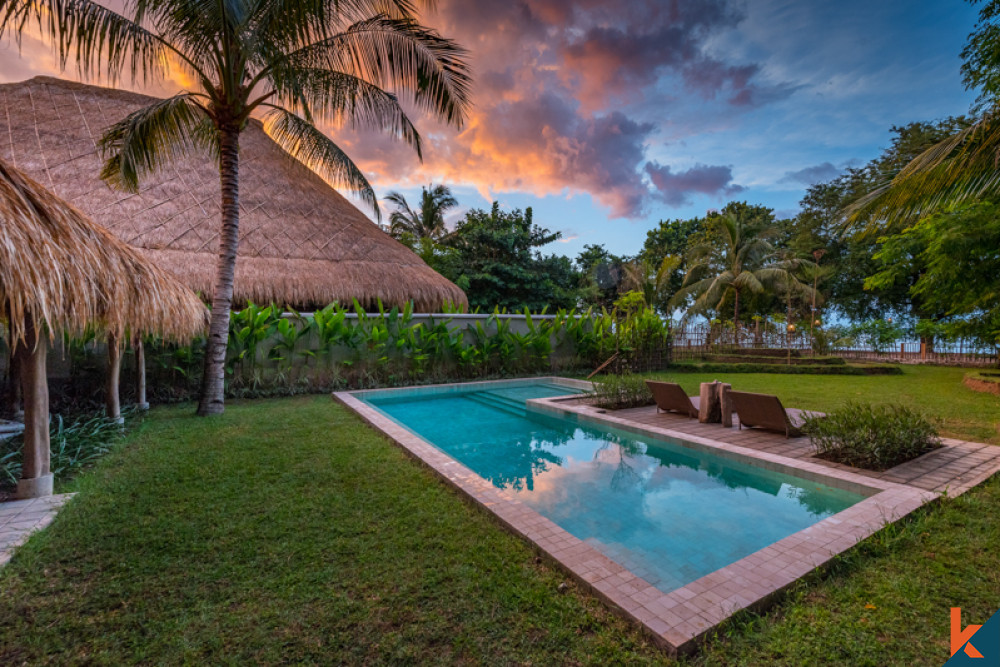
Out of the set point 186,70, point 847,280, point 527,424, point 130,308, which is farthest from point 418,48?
point 847,280

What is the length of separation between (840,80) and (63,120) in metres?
19.5

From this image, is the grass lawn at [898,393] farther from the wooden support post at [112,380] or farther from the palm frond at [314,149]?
Result: the wooden support post at [112,380]

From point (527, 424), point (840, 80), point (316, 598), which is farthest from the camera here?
point (840, 80)

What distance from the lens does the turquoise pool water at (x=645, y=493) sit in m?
2.91

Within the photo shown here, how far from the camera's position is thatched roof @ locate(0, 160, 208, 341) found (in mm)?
2613

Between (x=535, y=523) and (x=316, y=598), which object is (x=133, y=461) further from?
(x=535, y=523)

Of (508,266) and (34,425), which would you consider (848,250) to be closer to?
(508,266)

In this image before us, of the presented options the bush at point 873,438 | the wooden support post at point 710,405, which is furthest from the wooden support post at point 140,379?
the bush at point 873,438

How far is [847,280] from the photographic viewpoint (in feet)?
71.8

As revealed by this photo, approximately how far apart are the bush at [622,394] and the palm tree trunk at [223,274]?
5.60 meters

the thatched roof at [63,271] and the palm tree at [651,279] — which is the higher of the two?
the palm tree at [651,279]

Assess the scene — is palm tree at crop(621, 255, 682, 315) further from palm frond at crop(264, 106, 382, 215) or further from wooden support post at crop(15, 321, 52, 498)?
wooden support post at crop(15, 321, 52, 498)

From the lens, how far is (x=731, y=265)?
20172 mm

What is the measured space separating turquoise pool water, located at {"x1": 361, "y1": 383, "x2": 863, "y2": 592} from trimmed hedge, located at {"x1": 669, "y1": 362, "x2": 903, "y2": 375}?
8.00 metres
